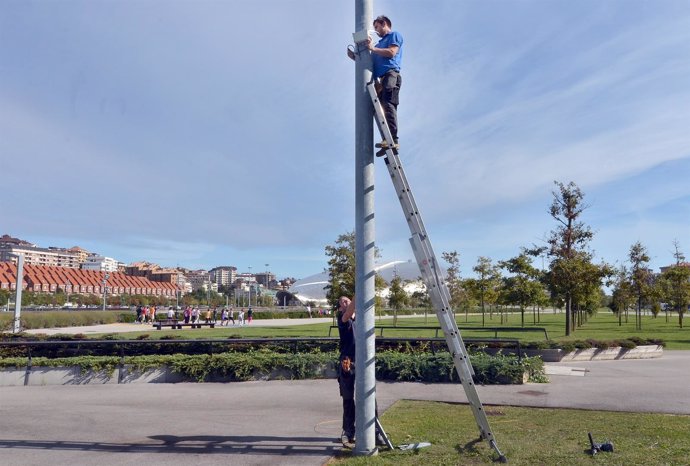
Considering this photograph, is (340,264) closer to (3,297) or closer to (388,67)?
(388,67)

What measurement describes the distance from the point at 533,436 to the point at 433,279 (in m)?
2.66

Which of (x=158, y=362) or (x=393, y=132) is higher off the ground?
(x=393, y=132)

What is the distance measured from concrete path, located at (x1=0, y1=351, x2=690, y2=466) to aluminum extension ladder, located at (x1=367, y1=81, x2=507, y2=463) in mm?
1770

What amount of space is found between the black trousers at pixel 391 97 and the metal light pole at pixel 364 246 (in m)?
0.24

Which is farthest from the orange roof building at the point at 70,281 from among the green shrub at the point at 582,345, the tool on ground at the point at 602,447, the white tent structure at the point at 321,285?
the tool on ground at the point at 602,447

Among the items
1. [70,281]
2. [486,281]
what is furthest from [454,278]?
[70,281]

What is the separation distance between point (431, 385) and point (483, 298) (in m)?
29.9

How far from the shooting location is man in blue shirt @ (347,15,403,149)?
19.9 ft

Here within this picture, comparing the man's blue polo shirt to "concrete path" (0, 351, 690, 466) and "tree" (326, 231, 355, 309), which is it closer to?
"concrete path" (0, 351, 690, 466)

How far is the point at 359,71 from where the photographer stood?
6.38 m

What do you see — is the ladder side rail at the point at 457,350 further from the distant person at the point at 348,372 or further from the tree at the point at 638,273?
the tree at the point at 638,273

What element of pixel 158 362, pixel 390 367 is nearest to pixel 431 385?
pixel 390 367

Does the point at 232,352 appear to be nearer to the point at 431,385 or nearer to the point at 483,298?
the point at 431,385

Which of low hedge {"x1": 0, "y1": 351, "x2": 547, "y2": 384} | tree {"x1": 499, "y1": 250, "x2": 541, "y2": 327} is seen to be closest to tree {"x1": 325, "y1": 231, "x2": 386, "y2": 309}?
tree {"x1": 499, "y1": 250, "x2": 541, "y2": 327}
